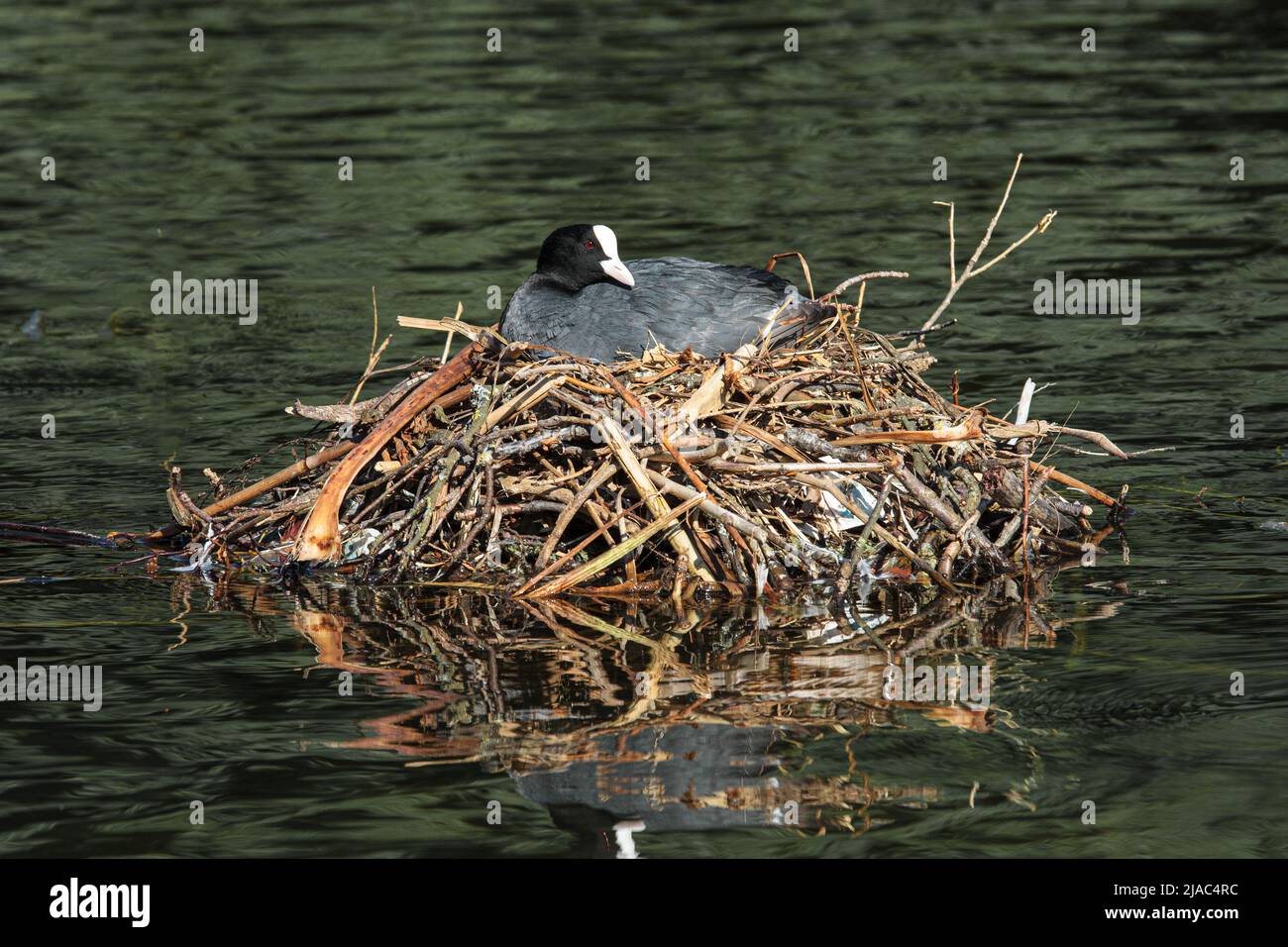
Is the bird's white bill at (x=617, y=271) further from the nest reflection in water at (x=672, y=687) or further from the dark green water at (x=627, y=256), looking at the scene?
the dark green water at (x=627, y=256)

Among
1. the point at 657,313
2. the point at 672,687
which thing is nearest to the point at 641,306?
the point at 657,313

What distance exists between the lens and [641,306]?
29.7ft

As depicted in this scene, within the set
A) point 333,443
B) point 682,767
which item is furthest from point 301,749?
point 333,443

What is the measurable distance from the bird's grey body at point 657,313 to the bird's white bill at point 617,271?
41 mm

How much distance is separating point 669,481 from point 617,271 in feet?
5.64

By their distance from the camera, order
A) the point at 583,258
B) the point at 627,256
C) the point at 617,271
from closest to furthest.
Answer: the point at 617,271 < the point at 583,258 < the point at 627,256

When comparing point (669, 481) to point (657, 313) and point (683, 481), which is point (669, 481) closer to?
point (683, 481)

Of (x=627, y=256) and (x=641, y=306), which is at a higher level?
(x=627, y=256)

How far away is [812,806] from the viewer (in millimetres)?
6047

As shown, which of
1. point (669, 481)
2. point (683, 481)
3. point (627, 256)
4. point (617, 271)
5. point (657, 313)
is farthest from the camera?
point (627, 256)

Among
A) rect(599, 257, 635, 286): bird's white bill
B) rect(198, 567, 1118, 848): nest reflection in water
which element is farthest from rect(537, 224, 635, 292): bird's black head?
rect(198, 567, 1118, 848): nest reflection in water

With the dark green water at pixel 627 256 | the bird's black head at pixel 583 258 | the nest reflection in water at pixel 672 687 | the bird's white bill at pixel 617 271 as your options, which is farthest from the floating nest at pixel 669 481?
the bird's black head at pixel 583 258

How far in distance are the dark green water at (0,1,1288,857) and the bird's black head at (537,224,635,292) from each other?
2.05 m

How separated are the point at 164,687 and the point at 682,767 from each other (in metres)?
A: 2.14
